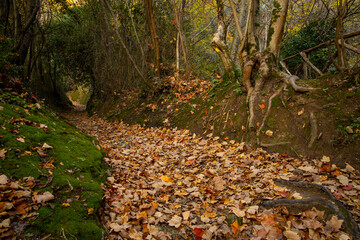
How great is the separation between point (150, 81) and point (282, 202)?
8484 mm

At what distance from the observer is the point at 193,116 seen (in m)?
7.02

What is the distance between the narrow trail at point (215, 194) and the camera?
228 cm

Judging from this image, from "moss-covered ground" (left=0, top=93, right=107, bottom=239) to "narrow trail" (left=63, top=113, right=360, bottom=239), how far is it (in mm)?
266

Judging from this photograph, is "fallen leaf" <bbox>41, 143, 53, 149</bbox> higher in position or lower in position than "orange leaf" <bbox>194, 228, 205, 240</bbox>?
higher

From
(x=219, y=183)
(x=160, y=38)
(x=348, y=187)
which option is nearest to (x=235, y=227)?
(x=219, y=183)

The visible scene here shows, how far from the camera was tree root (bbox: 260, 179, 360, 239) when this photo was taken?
2131 millimetres

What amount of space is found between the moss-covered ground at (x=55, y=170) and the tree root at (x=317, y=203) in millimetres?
2200

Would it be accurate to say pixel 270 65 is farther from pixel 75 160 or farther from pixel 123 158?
pixel 75 160

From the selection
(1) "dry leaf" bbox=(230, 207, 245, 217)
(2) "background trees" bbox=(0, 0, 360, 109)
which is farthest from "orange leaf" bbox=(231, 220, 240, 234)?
(2) "background trees" bbox=(0, 0, 360, 109)

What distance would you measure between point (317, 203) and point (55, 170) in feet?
10.7

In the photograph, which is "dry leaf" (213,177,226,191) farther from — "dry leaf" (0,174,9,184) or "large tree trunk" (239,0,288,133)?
"dry leaf" (0,174,9,184)

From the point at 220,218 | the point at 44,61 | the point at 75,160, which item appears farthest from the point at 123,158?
the point at 44,61

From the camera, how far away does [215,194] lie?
3.09 m

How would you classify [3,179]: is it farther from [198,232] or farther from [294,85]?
[294,85]
